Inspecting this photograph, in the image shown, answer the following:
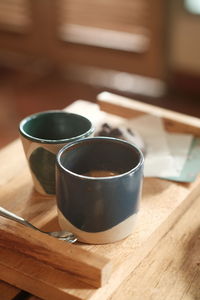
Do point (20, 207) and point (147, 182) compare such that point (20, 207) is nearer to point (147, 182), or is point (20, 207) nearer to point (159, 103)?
point (147, 182)

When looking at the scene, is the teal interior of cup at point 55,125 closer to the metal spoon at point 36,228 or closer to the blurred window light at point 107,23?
the metal spoon at point 36,228

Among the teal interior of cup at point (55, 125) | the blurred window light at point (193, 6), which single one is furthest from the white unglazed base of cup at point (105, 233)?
the blurred window light at point (193, 6)

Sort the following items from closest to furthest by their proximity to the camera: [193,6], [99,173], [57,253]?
[57,253]
[99,173]
[193,6]

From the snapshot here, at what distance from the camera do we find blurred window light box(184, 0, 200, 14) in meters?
2.07

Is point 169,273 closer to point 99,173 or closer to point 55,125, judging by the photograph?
point 99,173

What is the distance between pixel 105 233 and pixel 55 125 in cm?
21

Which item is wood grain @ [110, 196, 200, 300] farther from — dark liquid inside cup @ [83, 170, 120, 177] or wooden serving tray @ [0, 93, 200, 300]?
dark liquid inside cup @ [83, 170, 120, 177]

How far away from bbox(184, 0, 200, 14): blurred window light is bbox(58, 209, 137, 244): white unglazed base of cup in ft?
5.34

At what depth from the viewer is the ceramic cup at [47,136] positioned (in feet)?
2.23

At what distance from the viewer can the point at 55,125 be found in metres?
0.75

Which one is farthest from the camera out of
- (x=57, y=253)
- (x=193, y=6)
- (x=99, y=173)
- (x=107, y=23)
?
(x=107, y=23)

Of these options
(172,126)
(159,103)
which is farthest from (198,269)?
(159,103)

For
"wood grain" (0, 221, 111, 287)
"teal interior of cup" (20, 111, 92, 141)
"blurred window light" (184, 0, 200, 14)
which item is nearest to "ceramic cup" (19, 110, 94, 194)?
"teal interior of cup" (20, 111, 92, 141)

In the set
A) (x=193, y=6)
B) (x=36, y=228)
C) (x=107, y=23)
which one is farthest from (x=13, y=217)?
(x=107, y=23)
